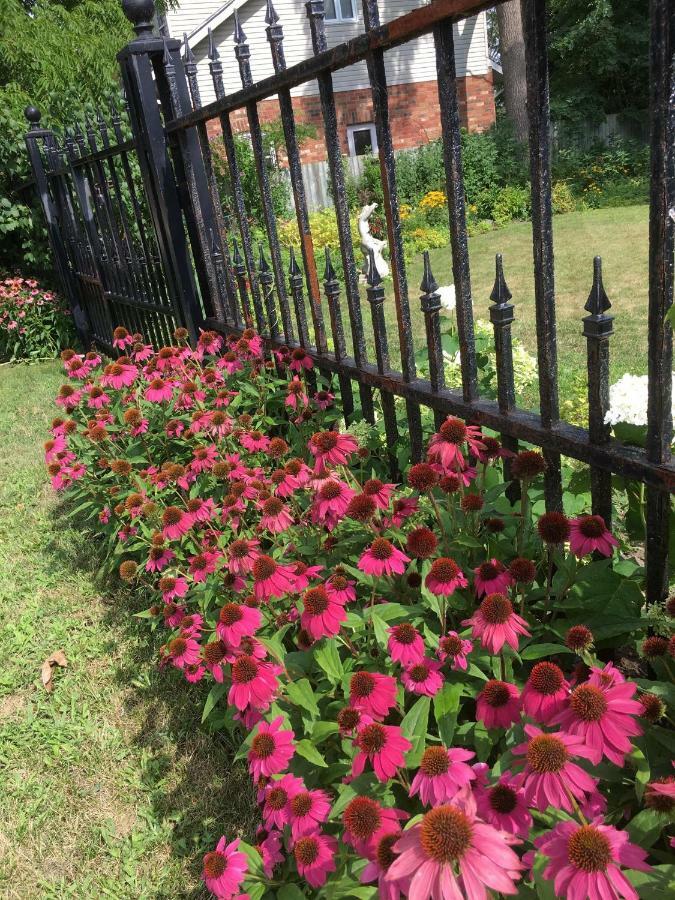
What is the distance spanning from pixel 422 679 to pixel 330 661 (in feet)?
0.99

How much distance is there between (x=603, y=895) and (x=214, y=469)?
1721mm

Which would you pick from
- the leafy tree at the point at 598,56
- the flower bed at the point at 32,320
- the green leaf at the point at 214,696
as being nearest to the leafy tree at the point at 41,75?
the flower bed at the point at 32,320

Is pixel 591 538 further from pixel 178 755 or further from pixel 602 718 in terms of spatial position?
pixel 178 755

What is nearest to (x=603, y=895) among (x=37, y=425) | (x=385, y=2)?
(x=37, y=425)

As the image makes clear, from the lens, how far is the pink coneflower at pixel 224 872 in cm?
128

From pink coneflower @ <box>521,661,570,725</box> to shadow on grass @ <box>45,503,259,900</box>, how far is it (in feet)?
3.61

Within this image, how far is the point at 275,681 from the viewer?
4.93 ft

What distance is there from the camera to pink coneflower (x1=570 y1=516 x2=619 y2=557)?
1.47 m

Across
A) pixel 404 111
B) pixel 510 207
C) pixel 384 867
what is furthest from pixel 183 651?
pixel 404 111

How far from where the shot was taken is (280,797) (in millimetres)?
1358

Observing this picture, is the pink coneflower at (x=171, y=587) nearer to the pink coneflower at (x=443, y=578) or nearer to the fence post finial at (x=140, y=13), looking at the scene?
the pink coneflower at (x=443, y=578)

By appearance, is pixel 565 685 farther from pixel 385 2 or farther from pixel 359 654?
pixel 385 2

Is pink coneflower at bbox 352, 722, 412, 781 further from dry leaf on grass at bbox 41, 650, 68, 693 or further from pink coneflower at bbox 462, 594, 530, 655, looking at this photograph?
dry leaf on grass at bbox 41, 650, 68, 693

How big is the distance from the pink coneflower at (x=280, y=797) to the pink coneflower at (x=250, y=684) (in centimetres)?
15
